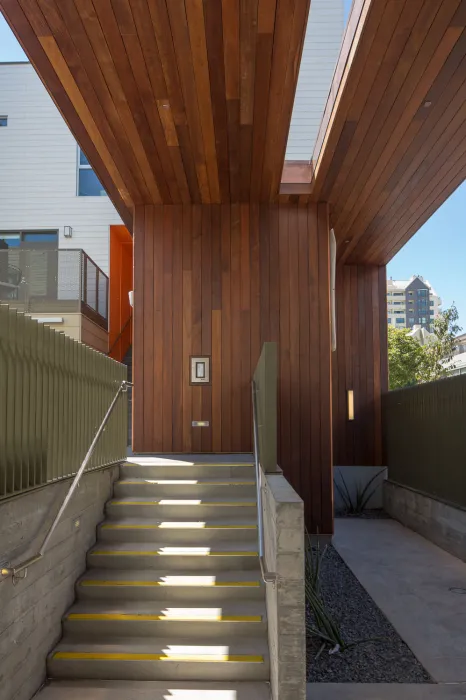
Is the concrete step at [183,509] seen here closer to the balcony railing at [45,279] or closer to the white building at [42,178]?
the balcony railing at [45,279]

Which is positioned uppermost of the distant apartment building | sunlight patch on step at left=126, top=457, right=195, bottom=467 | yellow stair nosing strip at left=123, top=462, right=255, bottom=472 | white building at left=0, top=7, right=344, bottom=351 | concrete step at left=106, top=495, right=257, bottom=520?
the distant apartment building

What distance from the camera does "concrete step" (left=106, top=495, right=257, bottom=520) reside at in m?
5.11

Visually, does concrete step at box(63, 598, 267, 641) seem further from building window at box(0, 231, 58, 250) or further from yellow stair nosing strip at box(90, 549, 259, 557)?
building window at box(0, 231, 58, 250)

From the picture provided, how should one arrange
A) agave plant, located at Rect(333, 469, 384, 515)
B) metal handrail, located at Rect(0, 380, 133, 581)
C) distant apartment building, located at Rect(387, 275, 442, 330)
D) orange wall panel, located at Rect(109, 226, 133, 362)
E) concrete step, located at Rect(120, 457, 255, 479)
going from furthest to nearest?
1. distant apartment building, located at Rect(387, 275, 442, 330)
2. orange wall panel, located at Rect(109, 226, 133, 362)
3. agave plant, located at Rect(333, 469, 384, 515)
4. concrete step, located at Rect(120, 457, 255, 479)
5. metal handrail, located at Rect(0, 380, 133, 581)

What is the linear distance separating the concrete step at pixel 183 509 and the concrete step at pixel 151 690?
1559mm

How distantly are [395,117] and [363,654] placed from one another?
13.5 ft

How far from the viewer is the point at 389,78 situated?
462cm

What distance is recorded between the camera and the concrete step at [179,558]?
457 cm

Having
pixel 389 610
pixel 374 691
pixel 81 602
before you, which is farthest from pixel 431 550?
pixel 81 602

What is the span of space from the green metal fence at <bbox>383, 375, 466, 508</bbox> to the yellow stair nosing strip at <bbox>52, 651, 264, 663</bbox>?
3784 millimetres

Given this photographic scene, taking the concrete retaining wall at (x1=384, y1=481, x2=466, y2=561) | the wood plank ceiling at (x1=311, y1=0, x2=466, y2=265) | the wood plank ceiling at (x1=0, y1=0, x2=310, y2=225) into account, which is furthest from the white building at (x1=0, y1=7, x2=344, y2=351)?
the wood plank ceiling at (x1=311, y1=0, x2=466, y2=265)

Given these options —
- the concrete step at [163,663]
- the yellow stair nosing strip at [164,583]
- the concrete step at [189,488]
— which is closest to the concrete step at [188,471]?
the concrete step at [189,488]

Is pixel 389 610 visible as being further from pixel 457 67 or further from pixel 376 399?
pixel 376 399

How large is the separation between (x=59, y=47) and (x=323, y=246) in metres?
3.63
